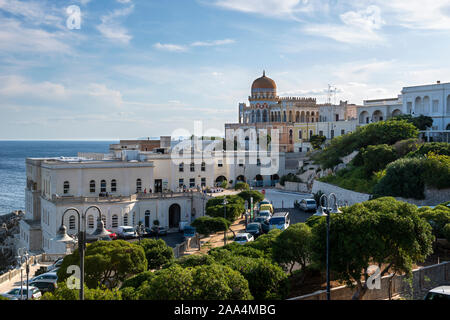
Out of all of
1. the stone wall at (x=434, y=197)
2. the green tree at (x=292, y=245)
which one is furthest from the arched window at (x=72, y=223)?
the stone wall at (x=434, y=197)

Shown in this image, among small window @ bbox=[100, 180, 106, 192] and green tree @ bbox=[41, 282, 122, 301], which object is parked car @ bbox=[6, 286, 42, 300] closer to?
green tree @ bbox=[41, 282, 122, 301]

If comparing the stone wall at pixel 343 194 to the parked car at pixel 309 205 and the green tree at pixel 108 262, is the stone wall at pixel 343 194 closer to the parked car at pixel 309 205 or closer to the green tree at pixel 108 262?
the parked car at pixel 309 205

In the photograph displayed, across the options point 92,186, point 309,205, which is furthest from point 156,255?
point 92,186

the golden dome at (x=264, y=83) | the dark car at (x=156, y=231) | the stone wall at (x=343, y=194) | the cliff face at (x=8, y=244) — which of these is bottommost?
the cliff face at (x=8, y=244)

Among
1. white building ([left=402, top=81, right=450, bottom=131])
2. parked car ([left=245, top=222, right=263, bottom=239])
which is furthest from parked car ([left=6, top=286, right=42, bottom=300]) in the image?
white building ([left=402, top=81, right=450, bottom=131])

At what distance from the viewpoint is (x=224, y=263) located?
1728 cm

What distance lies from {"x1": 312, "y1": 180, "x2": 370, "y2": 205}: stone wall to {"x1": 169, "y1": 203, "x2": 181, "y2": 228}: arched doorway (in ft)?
42.2

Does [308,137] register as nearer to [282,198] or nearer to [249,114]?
[249,114]

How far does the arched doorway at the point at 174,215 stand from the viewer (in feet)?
150

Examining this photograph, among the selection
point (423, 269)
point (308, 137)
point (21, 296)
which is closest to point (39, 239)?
point (21, 296)

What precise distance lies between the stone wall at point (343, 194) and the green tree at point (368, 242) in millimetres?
20452

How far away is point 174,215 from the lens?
46.2 meters

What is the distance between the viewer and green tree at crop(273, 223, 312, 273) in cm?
1958
